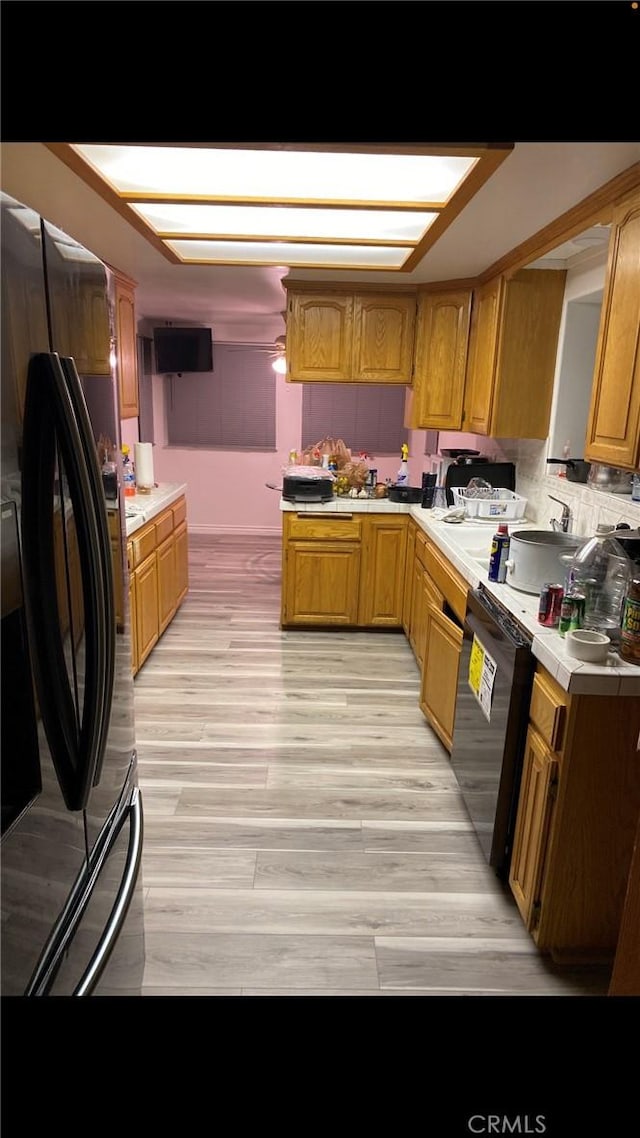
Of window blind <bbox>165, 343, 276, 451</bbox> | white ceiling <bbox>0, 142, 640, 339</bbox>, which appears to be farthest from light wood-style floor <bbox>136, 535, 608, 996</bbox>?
window blind <bbox>165, 343, 276, 451</bbox>

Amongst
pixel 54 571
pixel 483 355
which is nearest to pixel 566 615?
pixel 54 571

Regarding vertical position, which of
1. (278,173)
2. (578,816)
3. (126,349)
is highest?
(278,173)

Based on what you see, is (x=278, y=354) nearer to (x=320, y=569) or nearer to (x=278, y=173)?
(x=320, y=569)

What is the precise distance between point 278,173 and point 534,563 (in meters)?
1.53

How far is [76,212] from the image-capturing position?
245 centimetres

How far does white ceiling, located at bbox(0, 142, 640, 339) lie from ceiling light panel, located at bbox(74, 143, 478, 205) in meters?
0.14

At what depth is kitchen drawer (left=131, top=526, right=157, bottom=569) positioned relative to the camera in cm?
340

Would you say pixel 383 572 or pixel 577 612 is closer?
pixel 577 612

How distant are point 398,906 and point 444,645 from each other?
1138mm

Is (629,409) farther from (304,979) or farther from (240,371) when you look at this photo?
(240,371)

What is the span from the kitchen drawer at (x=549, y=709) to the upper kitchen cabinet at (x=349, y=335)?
3.00 m

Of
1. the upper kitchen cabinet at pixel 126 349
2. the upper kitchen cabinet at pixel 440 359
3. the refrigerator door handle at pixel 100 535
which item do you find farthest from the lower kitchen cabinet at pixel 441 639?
the upper kitchen cabinet at pixel 126 349

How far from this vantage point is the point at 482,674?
2.21 metres
